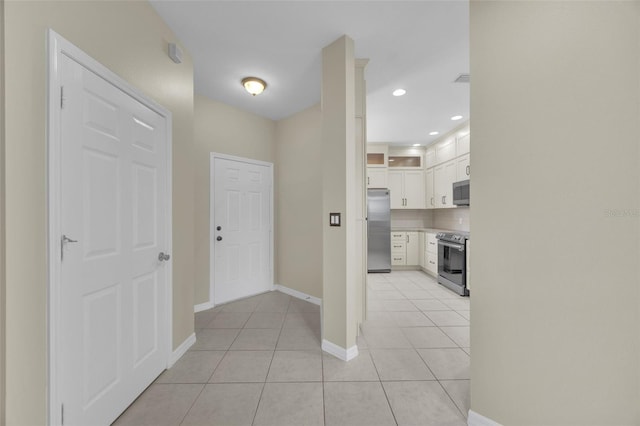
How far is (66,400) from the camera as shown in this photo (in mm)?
1105

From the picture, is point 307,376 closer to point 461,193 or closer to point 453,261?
point 453,261

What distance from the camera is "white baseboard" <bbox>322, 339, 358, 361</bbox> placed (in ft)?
6.46

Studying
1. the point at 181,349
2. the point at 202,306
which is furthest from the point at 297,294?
the point at 181,349

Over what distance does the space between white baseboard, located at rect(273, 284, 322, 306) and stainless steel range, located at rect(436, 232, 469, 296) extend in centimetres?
227

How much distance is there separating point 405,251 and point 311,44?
4389 millimetres

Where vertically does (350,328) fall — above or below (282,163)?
below

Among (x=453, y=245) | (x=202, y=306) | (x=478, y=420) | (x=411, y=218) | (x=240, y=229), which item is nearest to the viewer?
(x=478, y=420)

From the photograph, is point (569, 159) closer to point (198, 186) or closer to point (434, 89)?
point (434, 89)

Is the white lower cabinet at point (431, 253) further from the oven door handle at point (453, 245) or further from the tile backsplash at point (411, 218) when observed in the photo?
the tile backsplash at point (411, 218)

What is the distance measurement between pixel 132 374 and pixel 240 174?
8.33ft

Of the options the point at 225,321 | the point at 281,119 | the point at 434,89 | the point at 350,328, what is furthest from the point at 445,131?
the point at 225,321

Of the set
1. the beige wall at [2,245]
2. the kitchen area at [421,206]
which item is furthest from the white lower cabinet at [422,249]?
the beige wall at [2,245]

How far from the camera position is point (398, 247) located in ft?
17.0

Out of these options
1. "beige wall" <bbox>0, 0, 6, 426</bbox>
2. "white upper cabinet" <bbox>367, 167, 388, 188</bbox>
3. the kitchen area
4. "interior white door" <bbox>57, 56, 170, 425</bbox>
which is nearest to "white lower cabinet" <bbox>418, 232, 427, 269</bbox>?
the kitchen area
